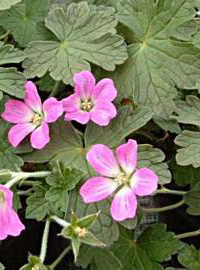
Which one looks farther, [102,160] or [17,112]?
[17,112]

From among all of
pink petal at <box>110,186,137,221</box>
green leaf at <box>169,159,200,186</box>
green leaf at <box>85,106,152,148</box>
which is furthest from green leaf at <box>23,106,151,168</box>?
green leaf at <box>169,159,200,186</box>

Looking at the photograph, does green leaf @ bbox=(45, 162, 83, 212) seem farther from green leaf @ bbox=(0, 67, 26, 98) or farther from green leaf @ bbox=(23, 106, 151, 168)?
green leaf @ bbox=(0, 67, 26, 98)

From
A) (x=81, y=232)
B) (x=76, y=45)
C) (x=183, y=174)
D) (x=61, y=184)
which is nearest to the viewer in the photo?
(x=81, y=232)

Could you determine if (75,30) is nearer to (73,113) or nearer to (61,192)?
(73,113)

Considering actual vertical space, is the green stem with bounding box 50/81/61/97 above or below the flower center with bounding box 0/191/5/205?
above

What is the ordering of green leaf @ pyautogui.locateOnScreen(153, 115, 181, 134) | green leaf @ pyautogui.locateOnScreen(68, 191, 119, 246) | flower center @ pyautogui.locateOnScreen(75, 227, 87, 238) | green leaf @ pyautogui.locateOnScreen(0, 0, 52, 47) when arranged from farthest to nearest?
green leaf @ pyautogui.locateOnScreen(0, 0, 52, 47), green leaf @ pyautogui.locateOnScreen(153, 115, 181, 134), green leaf @ pyautogui.locateOnScreen(68, 191, 119, 246), flower center @ pyautogui.locateOnScreen(75, 227, 87, 238)

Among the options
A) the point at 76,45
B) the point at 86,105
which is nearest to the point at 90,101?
the point at 86,105

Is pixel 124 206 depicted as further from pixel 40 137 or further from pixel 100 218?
pixel 40 137

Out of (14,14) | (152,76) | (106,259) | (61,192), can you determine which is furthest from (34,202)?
(14,14)
